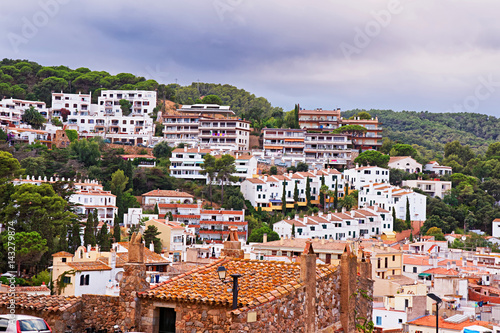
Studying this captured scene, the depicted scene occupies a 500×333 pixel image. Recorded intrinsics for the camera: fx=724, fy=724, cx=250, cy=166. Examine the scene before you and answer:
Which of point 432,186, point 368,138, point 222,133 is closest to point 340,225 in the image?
point 432,186

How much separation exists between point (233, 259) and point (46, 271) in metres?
33.3

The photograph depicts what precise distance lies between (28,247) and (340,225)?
146ft

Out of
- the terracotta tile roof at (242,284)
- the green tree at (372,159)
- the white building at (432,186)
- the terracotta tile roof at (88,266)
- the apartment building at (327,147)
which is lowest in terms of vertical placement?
the terracotta tile roof at (88,266)

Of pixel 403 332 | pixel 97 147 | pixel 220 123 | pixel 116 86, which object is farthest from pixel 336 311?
pixel 116 86

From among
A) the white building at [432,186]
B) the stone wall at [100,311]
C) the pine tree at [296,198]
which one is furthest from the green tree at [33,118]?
the stone wall at [100,311]

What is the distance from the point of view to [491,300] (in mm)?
46125

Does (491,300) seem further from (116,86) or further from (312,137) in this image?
(116,86)

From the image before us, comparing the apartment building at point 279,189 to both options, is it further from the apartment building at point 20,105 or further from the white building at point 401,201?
the apartment building at point 20,105

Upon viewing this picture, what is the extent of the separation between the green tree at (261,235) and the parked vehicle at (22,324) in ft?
209

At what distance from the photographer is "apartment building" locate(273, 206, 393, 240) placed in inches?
3182

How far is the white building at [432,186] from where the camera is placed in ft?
351

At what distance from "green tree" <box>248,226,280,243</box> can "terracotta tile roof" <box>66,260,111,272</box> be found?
39.3m

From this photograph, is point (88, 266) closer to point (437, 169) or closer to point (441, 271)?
point (441, 271)

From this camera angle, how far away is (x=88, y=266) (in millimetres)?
36406
